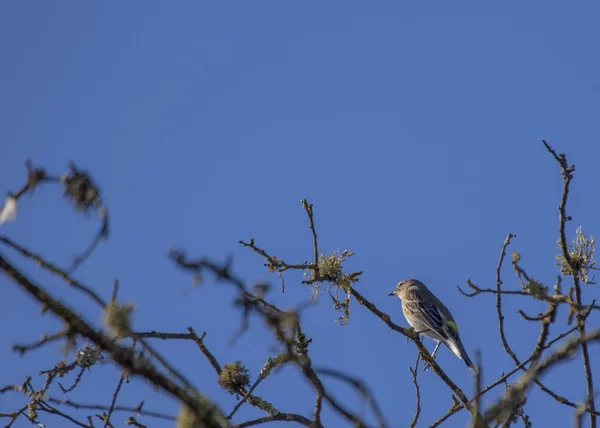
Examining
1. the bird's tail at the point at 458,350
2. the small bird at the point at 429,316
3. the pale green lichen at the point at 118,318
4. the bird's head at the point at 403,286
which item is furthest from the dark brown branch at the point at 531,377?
the bird's head at the point at 403,286

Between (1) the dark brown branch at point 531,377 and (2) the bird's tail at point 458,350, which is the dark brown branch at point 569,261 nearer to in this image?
(1) the dark brown branch at point 531,377

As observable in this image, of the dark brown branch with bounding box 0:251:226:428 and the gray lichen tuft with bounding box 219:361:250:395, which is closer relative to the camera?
the dark brown branch with bounding box 0:251:226:428

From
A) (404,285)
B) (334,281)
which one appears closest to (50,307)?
(334,281)

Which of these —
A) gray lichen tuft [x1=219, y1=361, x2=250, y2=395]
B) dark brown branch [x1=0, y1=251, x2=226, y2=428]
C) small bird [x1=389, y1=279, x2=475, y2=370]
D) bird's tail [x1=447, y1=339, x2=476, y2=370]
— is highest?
small bird [x1=389, y1=279, x2=475, y2=370]

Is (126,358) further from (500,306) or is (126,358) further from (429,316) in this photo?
(429,316)

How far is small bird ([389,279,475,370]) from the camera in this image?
1231 centimetres

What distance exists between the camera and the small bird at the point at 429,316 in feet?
40.4

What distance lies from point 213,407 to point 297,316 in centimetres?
38

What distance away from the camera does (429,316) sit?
13438 mm

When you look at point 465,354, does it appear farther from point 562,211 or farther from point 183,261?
point 183,261

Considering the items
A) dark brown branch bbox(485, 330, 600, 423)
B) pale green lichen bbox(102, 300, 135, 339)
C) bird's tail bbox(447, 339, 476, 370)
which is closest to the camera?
dark brown branch bbox(485, 330, 600, 423)

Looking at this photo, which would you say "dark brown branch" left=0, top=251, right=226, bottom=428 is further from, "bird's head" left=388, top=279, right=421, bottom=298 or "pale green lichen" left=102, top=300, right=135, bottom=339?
"bird's head" left=388, top=279, right=421, bottom=298

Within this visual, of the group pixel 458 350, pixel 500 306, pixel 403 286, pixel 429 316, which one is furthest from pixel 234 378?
pixel 403 286

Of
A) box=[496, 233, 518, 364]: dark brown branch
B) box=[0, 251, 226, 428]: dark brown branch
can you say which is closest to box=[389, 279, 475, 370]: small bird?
box=[496, 233, 518, 364]: dark brown branch
